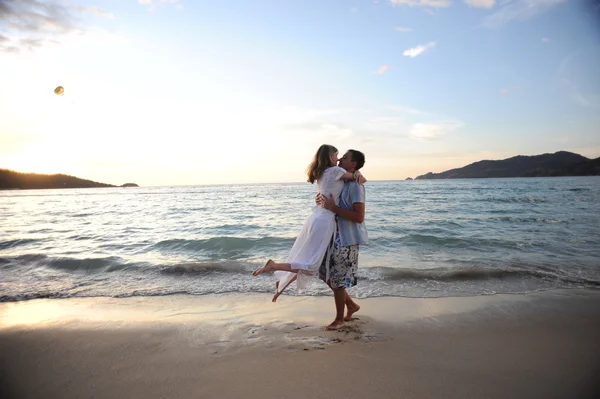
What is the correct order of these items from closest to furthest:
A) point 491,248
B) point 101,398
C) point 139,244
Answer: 1. point 101,398
2. point 491,248
3. point 139,244

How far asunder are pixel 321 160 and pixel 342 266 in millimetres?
1375

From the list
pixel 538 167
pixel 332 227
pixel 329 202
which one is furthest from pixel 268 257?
pixel 538 167

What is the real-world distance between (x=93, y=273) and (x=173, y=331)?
207 inches

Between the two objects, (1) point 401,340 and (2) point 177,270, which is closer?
(1) point 401,340

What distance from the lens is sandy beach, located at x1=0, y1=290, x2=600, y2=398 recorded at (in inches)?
109

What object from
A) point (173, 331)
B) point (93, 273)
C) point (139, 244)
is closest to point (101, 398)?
point (173, 331)

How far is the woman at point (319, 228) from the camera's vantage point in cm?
379

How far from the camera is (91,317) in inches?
187

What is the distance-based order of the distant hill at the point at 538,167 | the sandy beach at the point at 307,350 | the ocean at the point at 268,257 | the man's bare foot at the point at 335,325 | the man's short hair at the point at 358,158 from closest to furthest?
the sandy beach at the point at 307,350 → the man's short hair at the point at 358,158 → the man's bare foot at the point at 335,325 → the ocean at the point at 268,257 → the distant hill at the point at 538,167

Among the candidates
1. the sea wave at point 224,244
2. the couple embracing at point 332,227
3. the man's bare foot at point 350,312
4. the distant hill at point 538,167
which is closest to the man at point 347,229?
the couple embracing at point 332,227

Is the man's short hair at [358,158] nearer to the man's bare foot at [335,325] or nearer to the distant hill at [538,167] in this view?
the man's bare foot at [335,325]

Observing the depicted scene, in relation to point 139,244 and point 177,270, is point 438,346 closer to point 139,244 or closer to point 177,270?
point 177,270

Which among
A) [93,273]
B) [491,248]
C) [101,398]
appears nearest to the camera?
[101,398]

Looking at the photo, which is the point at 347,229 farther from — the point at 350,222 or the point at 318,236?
the point at 318,236
